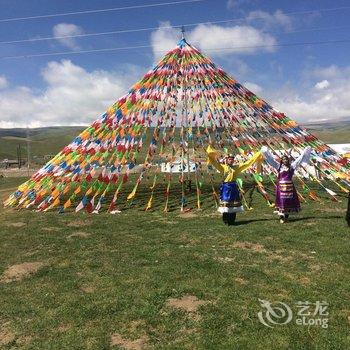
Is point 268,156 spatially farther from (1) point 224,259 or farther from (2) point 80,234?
(2) point 80,234

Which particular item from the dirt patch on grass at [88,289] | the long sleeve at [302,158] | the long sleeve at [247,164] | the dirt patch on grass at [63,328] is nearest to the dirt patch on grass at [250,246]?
the long sleeve at [247,164]

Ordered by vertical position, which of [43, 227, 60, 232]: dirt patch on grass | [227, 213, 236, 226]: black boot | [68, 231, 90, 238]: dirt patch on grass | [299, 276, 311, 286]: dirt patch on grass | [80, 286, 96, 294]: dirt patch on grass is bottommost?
[80, 286, 96, 294]: dirt patch on grass

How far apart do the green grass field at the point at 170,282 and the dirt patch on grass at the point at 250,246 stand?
0.03 m

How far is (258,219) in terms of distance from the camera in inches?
532

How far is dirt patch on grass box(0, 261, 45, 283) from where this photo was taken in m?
8.66

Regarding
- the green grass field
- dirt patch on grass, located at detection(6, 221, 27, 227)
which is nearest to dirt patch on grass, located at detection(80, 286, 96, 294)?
the green grass field

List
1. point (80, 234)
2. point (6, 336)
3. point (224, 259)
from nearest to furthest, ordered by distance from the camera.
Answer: point (6, 336)
point (224, 259)
point (80, 234)

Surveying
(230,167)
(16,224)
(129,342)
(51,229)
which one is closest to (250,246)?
(230,167)

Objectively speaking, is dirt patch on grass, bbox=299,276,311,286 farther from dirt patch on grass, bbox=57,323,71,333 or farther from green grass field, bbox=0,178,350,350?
dirt patch on grass, bbox=57,323,71,333

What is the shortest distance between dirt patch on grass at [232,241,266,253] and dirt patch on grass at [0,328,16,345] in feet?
19.2

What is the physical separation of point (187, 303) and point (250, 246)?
3666mm

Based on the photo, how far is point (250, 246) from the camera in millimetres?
10297

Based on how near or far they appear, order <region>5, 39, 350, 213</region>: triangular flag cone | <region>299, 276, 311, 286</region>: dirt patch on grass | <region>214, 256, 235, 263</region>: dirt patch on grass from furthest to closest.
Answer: <region>5, 39, 350, 213</region>: triangular flag cone < <region>214, 256, 235, 263</region>: dirt patch on grass < <region>299, 276, 311, 286</region>: dirt patch on grass

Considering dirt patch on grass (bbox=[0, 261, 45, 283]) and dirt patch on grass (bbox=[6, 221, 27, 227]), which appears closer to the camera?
dirt patch on grass (bbox=[0, 261, 45, 283])
